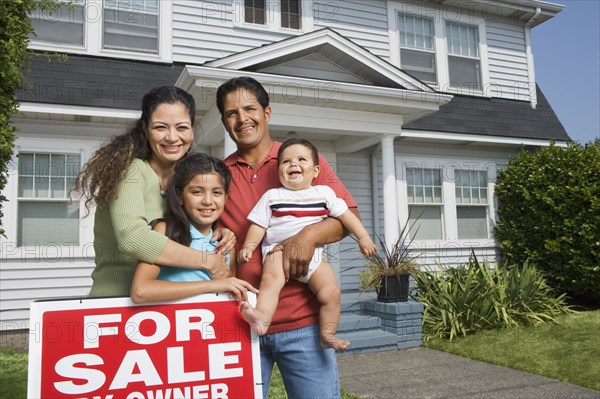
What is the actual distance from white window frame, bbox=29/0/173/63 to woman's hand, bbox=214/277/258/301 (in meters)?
7.55

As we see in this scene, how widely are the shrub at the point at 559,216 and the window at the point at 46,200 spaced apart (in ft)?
27.3

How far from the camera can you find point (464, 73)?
11.4 m

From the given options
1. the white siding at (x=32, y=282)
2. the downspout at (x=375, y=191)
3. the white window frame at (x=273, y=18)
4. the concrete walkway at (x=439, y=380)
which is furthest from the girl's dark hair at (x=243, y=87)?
the downspout at (x=375, y=191)

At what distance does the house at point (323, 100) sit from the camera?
25.0ft

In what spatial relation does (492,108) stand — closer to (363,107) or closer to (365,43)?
(365,43)

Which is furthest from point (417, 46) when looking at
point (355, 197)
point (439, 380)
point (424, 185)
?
point (439, 380)

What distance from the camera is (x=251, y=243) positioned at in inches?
82.0

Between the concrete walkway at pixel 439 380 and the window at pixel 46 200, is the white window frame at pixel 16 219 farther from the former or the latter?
the concrete walkway at pixel 439 380

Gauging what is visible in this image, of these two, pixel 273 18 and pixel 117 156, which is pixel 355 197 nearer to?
pixel 273 18

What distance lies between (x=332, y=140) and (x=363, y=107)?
5.05 ft

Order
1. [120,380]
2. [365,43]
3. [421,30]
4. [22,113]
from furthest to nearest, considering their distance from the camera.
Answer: [421,30] < [365,43] < [22,113] < [120,380]

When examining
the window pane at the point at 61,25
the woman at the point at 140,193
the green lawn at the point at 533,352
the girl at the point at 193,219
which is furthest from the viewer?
the window pane at the point at 61,25

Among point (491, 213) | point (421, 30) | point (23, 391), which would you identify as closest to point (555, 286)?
point (491, 213)

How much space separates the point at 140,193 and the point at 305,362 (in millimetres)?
941
